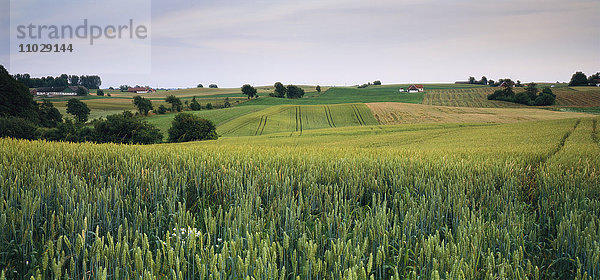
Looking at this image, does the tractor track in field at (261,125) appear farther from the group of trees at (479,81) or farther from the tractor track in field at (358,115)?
the group of trees at (479,81)

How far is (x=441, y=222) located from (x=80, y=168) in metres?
5.27

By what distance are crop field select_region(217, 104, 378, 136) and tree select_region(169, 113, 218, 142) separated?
571cm

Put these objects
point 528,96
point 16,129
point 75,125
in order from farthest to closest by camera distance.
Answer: point 528,96 → point 75,125 → point 16,129

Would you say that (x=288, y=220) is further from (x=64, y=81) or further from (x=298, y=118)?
(x=64, y=81)

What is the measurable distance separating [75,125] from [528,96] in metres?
103

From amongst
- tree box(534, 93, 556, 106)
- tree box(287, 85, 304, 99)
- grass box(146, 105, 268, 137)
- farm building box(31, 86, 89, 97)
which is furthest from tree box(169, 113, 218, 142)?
tree box(534, 93, 556, 106)

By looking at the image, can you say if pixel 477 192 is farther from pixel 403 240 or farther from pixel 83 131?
pixel 83 131

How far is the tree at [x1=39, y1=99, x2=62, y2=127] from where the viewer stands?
2593 inches

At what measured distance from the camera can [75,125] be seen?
50000mm

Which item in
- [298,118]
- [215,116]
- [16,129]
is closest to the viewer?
[16,129]

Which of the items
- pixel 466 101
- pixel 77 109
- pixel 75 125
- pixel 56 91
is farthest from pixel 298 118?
pixel 56 91

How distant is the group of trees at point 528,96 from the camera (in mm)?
92062

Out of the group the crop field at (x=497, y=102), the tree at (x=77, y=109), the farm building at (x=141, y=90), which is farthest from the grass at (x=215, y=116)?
the farm building at (x=141, y=90)

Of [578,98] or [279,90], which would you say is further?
[279,90]
